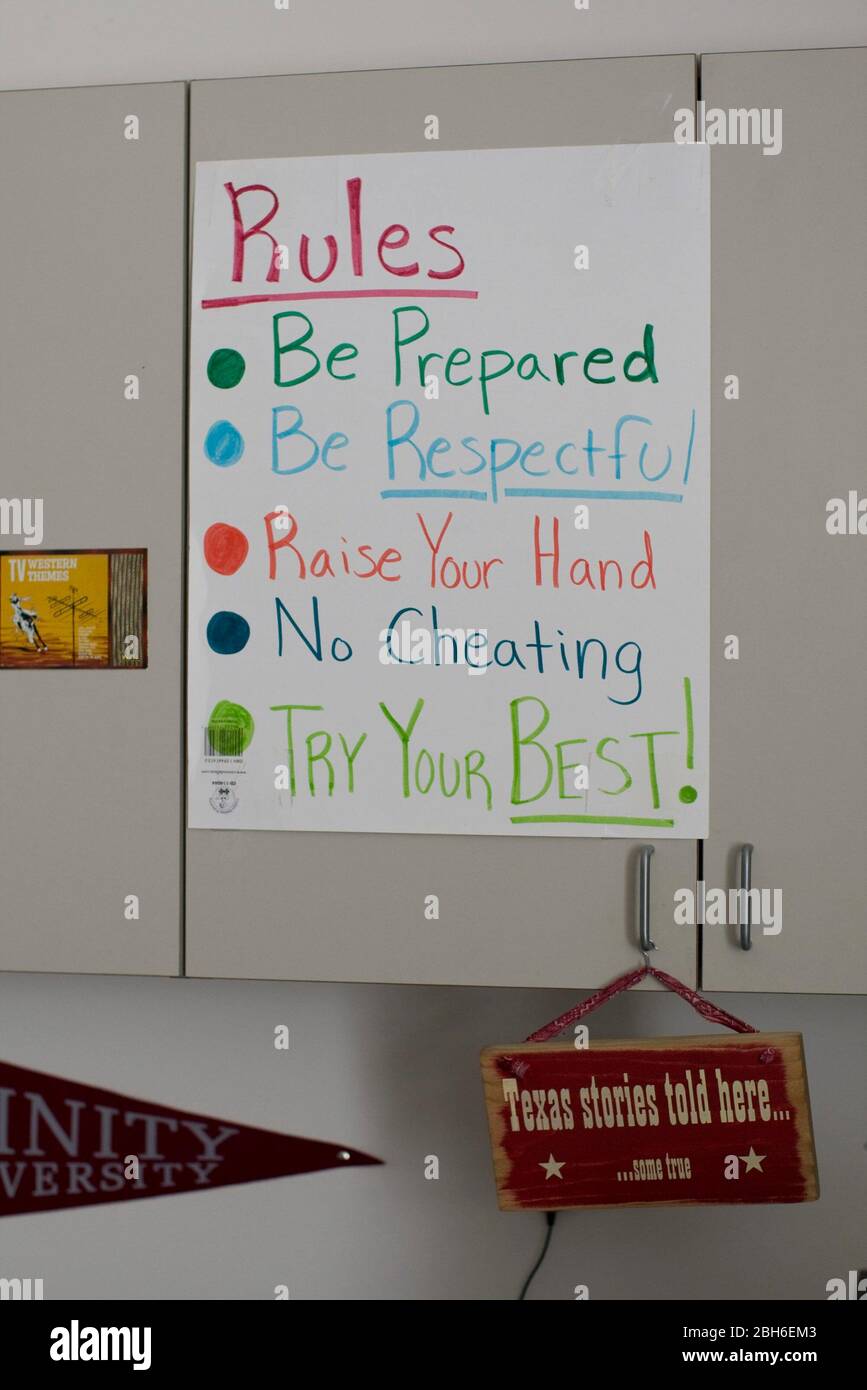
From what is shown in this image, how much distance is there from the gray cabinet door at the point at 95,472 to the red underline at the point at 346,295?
50mm

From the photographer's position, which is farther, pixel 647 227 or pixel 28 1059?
pixel 28 1059

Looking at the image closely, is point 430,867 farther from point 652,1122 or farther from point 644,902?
point 652,1122

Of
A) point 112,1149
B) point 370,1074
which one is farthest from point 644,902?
point 112,1149

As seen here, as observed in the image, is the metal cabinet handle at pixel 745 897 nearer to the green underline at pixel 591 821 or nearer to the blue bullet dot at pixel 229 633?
the green underline at pixel 591 821

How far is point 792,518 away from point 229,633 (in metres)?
0.54

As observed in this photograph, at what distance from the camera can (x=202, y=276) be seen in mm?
1021

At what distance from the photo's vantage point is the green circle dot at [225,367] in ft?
3.34

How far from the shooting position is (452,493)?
100 centimetres

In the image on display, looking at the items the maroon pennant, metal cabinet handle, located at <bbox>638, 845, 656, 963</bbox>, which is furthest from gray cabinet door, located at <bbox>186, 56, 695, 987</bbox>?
the maroon pennant

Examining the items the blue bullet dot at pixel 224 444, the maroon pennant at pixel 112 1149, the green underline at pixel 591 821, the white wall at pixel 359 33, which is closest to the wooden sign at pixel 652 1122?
the green underline at pixel 591 821

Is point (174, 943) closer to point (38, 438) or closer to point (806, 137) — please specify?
point (38, 438)
